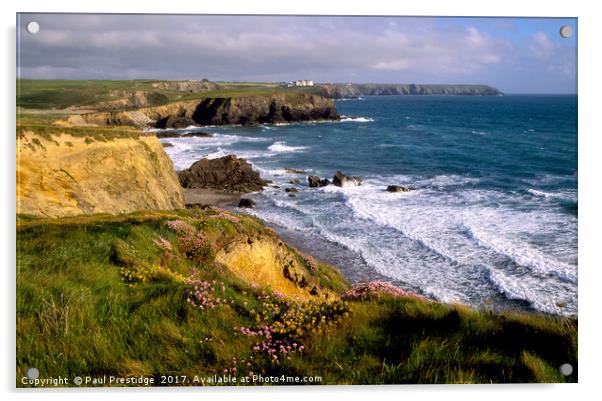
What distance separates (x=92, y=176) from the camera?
16047 millimetres

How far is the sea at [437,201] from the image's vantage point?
12.0 meters

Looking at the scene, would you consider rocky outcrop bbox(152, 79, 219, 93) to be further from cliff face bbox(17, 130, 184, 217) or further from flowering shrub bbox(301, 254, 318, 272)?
flowering shrub bbox(301, 254, 318, 272)

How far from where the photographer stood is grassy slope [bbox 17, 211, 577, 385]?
5.23 meters

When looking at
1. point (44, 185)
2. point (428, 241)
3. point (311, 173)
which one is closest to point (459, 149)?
point (311, 173)

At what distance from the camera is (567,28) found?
7.78m

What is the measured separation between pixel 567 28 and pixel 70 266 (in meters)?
8.81

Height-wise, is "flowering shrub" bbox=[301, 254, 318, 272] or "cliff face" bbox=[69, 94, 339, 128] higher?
"cliff face" bbox=[69, 94, 339, 128]

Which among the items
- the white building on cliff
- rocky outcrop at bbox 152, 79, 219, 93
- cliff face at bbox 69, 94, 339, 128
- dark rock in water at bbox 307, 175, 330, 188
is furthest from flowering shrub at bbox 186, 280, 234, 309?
dark rock in water at bbox 307, 175, 330, 188

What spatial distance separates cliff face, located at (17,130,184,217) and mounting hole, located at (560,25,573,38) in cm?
995

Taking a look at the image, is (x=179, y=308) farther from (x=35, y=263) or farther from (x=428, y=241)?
(x=428, y=241)

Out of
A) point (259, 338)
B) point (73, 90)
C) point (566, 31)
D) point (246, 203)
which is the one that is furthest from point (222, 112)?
point (259, 338)

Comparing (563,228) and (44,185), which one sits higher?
(44,185)

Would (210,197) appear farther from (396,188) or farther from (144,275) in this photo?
(144,275)
